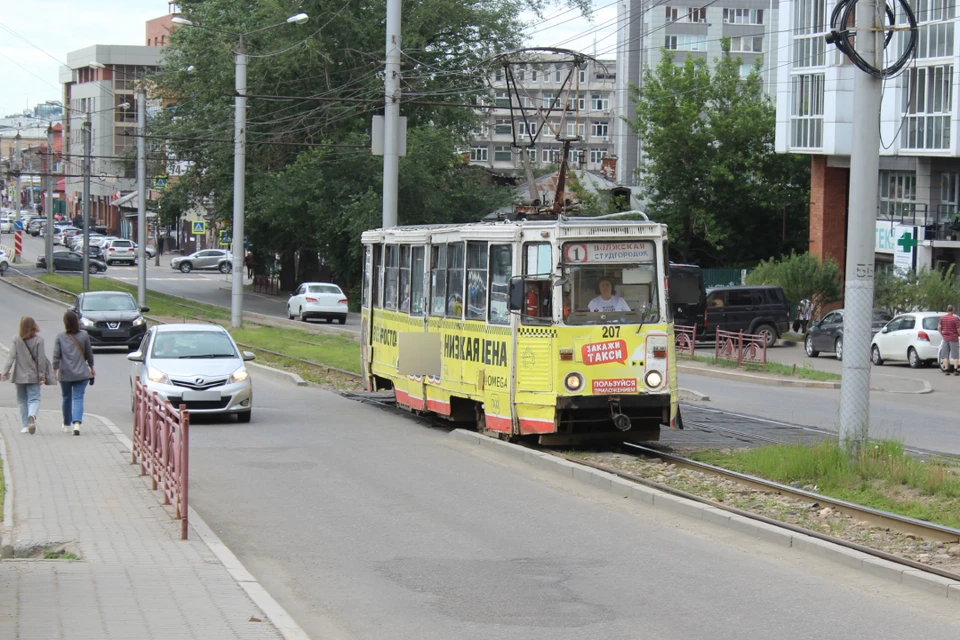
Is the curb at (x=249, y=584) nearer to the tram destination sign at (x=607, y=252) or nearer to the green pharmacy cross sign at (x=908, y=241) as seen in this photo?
the tram destination sign at (x=607, y=252)

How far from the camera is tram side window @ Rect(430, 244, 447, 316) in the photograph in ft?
61.4

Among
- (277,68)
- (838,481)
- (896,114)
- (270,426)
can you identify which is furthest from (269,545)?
(277,68)

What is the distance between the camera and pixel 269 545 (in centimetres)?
1064

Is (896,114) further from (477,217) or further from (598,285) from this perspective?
(598,285)

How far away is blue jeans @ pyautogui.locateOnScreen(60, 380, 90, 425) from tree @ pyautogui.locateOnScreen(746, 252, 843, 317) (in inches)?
1362

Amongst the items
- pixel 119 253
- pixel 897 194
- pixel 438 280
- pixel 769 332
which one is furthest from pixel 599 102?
pixel 438 280

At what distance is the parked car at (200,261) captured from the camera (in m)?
88.9

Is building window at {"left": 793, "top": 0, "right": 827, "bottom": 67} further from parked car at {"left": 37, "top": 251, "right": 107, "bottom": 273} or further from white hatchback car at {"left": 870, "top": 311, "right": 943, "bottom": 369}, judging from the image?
parked car at {"left": 37, "top": 251, "right": 107, "bottom": 273}

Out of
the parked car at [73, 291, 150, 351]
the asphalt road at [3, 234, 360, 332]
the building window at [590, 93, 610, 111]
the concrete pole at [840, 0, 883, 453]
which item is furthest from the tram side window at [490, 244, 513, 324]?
the building window at [590, 93, 610, 111]

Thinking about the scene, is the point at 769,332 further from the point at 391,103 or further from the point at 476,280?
the point at 476,280

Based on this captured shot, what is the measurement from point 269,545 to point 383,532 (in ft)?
3.40

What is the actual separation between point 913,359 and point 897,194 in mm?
18234

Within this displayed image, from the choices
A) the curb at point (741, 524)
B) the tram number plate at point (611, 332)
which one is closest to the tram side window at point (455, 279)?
the curb at point (741, 524)

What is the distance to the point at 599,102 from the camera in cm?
13988
